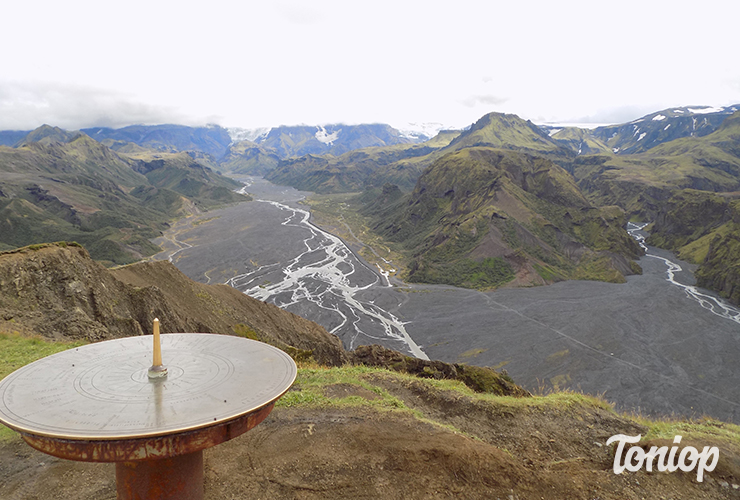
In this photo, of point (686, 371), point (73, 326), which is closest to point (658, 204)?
point (686, 371)

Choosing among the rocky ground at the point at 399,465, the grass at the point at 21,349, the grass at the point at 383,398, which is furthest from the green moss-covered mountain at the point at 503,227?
the grass at the point at 21,349

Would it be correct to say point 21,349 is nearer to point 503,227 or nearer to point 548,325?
point 548,325

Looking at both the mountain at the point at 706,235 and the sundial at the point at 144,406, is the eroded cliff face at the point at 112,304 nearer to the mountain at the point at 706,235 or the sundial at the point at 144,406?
the sundial at the point at 144,406

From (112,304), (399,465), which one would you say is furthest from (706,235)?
(112,304)

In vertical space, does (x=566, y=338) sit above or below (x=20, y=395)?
below

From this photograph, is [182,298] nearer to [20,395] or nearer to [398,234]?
[20,395]

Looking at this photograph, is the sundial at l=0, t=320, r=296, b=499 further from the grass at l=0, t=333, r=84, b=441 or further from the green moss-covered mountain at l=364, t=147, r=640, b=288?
the green moss-covered mountain at l=364, t=147, r=640, b=288
